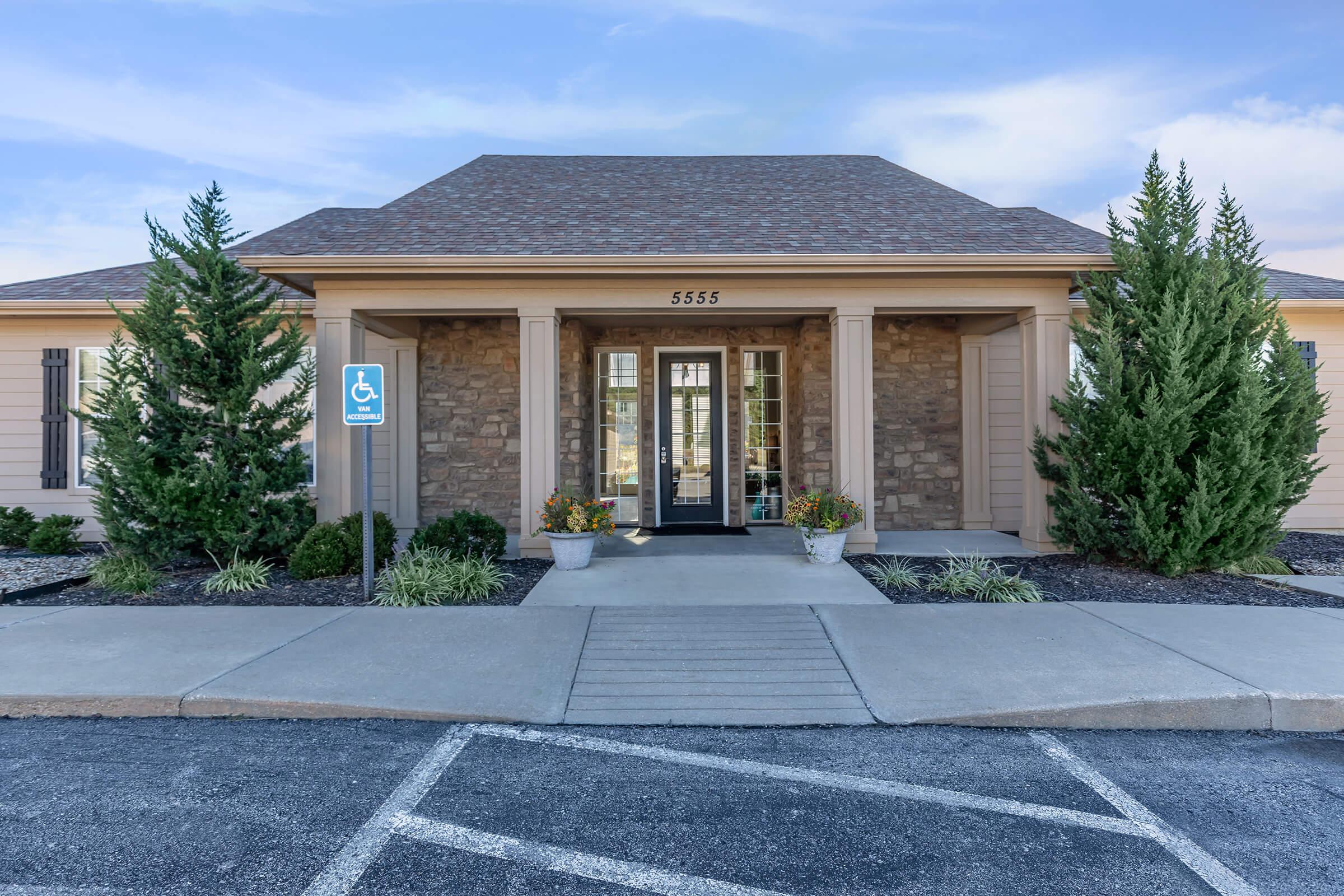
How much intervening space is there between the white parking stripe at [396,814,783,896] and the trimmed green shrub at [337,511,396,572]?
4.51 m

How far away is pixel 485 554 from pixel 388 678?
280 cm

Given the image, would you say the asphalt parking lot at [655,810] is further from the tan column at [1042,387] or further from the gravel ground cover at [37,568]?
the tan column at [1042,387]

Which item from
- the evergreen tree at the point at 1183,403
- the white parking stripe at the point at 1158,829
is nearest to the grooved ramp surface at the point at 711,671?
the white parking stripe at the point at 1158,829

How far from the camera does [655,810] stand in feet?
8.64

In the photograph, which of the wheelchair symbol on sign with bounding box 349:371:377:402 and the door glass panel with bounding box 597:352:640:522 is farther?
the door glass panel with bounding box 597:352:640:522

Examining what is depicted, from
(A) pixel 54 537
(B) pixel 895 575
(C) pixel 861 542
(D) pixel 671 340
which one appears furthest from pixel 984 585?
(A) pixel 54 537

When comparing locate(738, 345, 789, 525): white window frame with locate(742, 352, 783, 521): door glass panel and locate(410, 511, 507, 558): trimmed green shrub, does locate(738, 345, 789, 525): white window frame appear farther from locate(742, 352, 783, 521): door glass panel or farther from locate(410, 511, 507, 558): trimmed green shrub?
locate(410, 511, 507, 558): trimmed green shrub

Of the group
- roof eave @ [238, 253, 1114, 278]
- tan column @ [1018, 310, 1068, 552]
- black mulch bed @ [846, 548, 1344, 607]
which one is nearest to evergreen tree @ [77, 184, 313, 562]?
roof eave @ [238, 253, 1114, 278]

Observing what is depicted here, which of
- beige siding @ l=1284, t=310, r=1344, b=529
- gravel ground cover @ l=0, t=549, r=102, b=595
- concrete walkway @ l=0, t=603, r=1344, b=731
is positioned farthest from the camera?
beige siding @ l=1284, t=310, r=1344, b=529

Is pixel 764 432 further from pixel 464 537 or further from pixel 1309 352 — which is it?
pixel 1309 352

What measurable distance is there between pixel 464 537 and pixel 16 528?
20.0 ft

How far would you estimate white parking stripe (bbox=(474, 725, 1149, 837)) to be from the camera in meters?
2.56

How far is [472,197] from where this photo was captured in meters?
9.28

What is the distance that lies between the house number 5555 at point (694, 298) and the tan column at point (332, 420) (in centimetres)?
359
